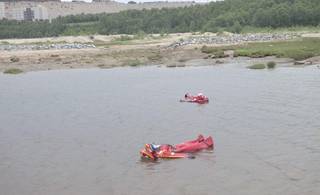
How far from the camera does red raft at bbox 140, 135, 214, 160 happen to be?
794 inches

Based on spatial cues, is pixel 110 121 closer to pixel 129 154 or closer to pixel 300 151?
pixel 129 154

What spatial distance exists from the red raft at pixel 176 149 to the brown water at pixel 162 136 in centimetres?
34

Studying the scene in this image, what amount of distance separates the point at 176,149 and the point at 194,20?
120m

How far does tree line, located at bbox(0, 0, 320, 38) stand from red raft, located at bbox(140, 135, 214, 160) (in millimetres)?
89459

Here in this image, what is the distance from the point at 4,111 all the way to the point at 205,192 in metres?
20.7

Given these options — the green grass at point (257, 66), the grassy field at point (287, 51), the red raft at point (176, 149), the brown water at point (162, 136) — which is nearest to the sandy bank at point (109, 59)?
the grassy field at point (287, 51)

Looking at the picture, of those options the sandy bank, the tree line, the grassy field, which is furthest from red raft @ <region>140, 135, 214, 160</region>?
the tree line

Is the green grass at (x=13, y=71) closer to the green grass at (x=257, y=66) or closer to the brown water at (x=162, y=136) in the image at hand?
the brown water at (x=162, y=136)

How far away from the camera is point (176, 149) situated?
21016mm

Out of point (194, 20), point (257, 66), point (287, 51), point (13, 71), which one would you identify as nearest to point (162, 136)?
point (257, 66)

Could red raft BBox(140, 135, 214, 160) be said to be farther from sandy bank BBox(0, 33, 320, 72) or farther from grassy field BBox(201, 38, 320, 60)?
grassy field BBox(201, 38, 320, 60)

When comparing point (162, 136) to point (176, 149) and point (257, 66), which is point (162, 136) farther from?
point (257, 66)

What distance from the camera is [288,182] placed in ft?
54.2

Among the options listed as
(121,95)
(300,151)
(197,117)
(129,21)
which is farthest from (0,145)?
(129,21)
